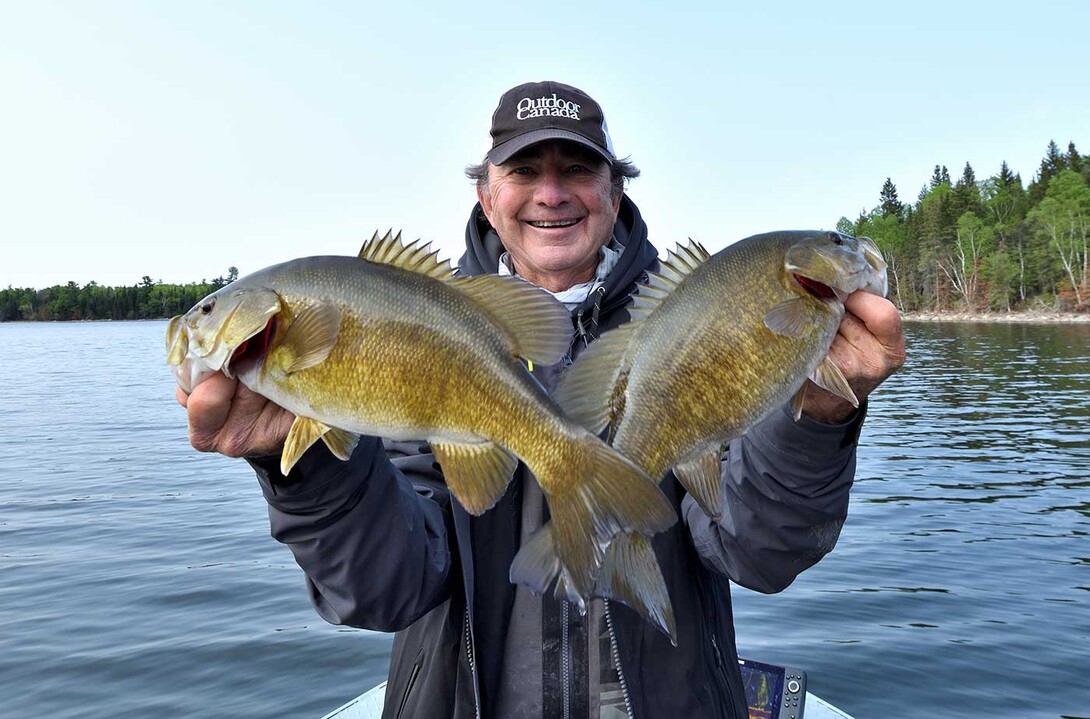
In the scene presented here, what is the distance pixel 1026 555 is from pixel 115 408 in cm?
2751

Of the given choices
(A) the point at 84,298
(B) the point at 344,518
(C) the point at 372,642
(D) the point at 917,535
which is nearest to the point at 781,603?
(D) the point at 917,535

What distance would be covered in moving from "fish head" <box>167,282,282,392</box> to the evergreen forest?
61.8 m

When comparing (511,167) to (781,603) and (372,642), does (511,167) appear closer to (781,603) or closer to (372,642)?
(372,642)

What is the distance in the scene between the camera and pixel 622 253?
145 inches

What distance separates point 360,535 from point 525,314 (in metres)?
0.95

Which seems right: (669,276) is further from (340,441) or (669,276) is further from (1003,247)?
(1003,247)

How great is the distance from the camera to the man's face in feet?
11.9

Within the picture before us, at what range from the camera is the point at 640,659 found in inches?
122

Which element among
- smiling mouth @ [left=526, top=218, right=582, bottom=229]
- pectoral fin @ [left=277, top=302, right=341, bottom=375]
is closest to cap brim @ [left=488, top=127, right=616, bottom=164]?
smiling mouth @ [left=526, top=218, right=582, bottom=229]

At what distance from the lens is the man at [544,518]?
255cm

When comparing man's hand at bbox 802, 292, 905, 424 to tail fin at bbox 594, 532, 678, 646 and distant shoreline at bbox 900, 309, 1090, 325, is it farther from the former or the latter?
distant shoreline at bbox 900, 309, 1090, 325

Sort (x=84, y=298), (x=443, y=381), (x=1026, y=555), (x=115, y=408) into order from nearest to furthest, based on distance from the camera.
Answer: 1. (x=443, y=381)
2. (x=1026, y=555)
3. (x=115, y=408)
4. (x=84, y=298)

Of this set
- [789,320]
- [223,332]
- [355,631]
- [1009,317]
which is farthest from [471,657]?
[1009,317]

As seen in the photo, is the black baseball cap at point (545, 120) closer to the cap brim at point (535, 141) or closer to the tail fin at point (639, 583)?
the cap brim at point (535, 141)
